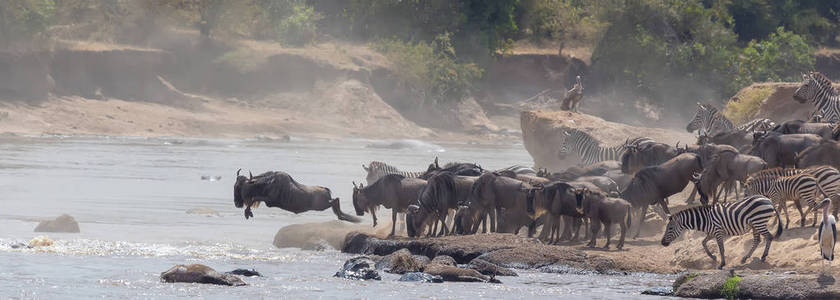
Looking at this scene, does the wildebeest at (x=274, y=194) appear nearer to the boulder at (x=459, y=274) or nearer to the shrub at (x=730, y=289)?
the boulder at (x=459, y=274)

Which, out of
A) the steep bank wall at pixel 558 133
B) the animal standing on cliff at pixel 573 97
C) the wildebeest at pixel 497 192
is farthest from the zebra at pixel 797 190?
the animal standing on cliff at pixel 573 97

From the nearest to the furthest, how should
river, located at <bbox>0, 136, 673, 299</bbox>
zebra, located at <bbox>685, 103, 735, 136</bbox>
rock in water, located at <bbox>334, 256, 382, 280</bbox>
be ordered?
river, located at <bbox>0, 136, 673, 299</bbox> < rock in water, located at <bbox>334, 256, 382, 280</bbox> < zebra, located at <bbox>685, 103, 735, 136</bbox>

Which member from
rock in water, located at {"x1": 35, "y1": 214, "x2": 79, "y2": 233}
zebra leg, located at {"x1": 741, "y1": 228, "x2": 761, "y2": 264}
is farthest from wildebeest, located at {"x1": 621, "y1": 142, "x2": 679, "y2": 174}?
rock in water, located at {"x1": 35, "y1": 214, "x2": 79, "y2": 233}

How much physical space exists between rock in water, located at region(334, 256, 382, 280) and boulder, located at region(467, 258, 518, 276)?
128cm

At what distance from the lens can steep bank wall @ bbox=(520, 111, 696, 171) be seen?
1145 inches

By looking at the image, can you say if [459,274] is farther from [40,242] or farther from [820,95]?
[820,95]

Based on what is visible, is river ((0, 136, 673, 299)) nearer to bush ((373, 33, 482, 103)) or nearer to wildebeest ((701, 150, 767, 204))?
wildebeest ((701, 150, 767, 204))

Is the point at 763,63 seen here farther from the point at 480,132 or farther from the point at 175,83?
the point at 175,83

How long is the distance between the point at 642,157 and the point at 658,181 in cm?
294

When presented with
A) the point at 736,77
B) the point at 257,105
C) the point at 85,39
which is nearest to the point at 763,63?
the point at 736,77

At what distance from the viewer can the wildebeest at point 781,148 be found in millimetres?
19938

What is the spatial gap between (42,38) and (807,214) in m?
42.8

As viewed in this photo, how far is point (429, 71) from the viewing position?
6388 centimetres

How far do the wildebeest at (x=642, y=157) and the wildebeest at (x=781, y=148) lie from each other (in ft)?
6.38
